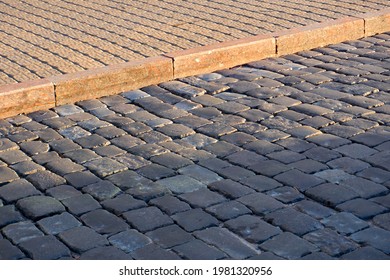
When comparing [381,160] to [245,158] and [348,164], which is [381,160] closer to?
[348,164]

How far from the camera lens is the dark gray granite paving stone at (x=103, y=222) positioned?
4.60 m

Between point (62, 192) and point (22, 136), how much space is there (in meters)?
1.13

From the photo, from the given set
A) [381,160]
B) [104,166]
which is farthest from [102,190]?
[381,160]

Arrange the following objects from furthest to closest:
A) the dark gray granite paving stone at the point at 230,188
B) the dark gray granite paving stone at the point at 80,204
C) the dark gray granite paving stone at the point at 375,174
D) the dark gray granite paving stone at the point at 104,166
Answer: the dark gray granite paving stone at the point at 104,166 < the dark gray granite paving stone at the point at 375,174 < the dark gray granite paving stone at the point at 230,188 < the dark gray granite paving stone at the point at 80,204

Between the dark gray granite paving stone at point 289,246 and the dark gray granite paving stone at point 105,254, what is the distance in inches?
28.4

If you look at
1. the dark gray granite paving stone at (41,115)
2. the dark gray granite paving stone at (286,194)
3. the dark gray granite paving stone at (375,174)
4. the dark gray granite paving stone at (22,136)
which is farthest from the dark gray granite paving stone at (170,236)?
the dark gray granite paving stone at (41,115)

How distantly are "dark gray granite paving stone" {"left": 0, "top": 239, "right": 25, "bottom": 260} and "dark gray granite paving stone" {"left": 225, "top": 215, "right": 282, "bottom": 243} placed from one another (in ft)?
3.67

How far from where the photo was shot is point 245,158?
553 cm

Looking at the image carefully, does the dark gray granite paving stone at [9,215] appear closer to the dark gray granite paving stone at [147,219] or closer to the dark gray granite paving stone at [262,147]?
the dark gray granite paving stone at [147,219]

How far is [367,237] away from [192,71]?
11.0 feet

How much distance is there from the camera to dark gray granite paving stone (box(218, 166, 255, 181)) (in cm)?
524

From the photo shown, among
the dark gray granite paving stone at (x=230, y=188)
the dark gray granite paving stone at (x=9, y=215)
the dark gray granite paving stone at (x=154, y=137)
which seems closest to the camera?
the dark gray granite paving stone at (x=9, y=215)

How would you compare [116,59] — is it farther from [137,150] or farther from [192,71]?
[137,150]

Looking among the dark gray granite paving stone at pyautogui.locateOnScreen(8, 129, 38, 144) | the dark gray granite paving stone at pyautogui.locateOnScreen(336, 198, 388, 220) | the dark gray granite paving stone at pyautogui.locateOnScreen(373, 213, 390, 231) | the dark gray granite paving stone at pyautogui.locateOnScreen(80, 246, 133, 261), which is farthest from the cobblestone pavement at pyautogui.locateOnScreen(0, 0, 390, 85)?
the dark gray granite paving stone at pyautogui.locateOnScreen(373, 213, 390, 231)
